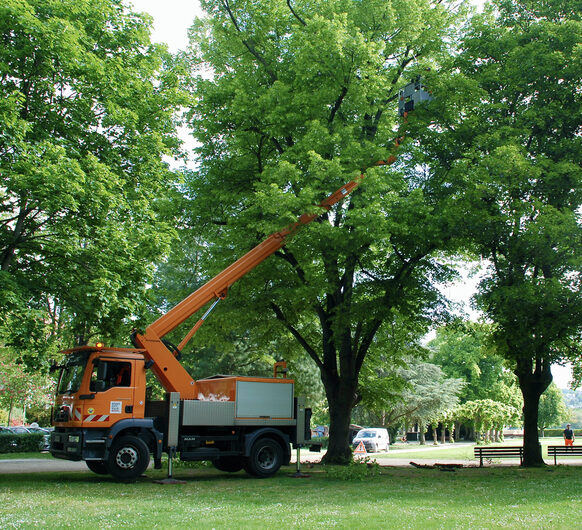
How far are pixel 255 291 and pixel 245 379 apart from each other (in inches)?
230

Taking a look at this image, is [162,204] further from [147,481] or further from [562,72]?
[562,72]

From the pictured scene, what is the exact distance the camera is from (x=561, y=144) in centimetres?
1858

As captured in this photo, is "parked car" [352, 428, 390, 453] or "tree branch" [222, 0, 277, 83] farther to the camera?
"parked car" [352, 428, 390, 453]

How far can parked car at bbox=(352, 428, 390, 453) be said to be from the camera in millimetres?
36013

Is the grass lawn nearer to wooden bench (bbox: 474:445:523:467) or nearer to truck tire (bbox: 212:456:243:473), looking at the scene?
truck tire (bbox: 212:456:243:473)

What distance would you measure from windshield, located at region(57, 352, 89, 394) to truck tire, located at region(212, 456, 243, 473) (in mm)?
5130

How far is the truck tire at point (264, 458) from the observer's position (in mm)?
15953

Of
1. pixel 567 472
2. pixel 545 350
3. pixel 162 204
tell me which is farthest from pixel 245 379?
pixel 567 472

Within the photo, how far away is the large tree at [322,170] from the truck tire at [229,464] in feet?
13.7

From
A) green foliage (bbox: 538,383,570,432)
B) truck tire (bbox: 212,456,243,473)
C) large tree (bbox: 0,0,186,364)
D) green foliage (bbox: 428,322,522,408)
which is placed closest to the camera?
large tree (bbox: 0,0,186,364)

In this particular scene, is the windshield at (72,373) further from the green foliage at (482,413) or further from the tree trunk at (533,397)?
the green foliage at (482,413)

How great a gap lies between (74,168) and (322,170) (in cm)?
733

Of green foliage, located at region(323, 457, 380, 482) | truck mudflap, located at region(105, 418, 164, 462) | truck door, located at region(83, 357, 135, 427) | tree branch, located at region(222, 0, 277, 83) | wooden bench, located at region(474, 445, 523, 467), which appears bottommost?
wooden bench, located at region(474, 445, 523, 467)

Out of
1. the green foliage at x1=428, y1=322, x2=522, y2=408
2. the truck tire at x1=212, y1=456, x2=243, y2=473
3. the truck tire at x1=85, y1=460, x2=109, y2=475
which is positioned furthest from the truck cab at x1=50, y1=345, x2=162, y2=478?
the green foliage at x1=428, y1=322, x2=522, y2=408
